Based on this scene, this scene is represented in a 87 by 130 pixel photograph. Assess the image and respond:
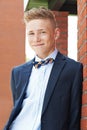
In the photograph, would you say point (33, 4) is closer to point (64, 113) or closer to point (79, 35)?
point (79, 35)

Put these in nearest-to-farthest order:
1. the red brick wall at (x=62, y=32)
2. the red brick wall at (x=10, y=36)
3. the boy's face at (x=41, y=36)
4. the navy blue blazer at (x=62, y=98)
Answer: the navy blue blazer at (x=62, y=98) < the boy's face at (x=41, y=36) < the red brick wall at (x=62, y=32) < the red brick wall at (x=10, y=36)

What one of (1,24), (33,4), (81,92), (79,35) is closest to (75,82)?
(81,92)

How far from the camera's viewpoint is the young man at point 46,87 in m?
2.72

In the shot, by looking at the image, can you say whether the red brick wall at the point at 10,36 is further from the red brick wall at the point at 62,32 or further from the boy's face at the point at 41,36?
the boy's face at the point at 41,36

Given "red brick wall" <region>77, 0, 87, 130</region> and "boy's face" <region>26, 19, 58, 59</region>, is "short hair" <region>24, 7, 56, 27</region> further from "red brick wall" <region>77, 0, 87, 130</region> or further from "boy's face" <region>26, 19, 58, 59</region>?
"red brick wall" <region>77, 0, 87, 130</region>

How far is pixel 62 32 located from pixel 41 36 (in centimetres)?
423

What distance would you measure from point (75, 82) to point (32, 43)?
1.32 ft

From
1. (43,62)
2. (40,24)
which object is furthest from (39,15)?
(43,62)

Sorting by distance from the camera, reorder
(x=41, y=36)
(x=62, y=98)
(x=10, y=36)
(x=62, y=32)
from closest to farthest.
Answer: (x=62, y=98) < (x=41, y=36) < (x=62, y=32) < (x=10, y=36)

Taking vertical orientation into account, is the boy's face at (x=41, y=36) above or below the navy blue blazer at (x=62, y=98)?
above

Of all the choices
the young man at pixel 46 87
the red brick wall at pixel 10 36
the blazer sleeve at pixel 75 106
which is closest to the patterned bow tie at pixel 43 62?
the young man at pixel 46 87

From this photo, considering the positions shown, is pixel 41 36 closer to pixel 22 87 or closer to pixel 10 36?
pixel 22 87

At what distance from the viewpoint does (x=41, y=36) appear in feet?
9.29

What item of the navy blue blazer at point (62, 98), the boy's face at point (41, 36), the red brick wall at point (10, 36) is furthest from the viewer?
the red brick wall at point (10, 36)
